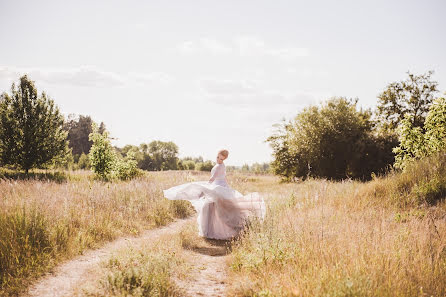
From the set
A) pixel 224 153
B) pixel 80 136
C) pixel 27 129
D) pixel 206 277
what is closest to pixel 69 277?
pixel 206 277

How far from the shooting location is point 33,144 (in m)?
21.4

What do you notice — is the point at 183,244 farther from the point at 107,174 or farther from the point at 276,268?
the point at 107,174

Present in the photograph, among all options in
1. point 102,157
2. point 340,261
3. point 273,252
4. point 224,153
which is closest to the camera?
point 340,261

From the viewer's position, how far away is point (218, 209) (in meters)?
7.48

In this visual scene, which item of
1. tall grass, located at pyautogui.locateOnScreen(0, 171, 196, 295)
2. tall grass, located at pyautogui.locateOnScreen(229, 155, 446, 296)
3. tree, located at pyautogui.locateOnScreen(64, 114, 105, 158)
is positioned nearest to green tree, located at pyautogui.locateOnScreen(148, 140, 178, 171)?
tree, located at pyautogui.locateOnScreen(64, 114, 105, 158)

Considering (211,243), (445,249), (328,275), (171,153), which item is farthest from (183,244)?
(171,153)

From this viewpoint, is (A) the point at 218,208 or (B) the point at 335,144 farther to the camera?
(B) the point at 335,144

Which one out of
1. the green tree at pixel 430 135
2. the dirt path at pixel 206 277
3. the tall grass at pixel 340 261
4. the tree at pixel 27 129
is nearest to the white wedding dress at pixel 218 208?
the tall grass at pixel 340 261

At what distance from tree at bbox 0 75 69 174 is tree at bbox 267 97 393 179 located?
19987 millimetres

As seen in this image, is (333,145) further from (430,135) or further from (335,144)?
(430,135)

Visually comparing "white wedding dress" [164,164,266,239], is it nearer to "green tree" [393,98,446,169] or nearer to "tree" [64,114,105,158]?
"green tree" [393,98,446,169]

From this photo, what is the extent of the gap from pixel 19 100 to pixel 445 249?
26.2 metres

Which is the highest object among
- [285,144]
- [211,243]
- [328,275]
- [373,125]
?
[373,125]

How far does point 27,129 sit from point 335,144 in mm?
23956
